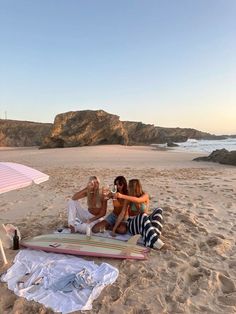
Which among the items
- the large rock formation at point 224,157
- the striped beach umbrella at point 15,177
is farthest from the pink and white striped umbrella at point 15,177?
the large rock formation at point 224,157

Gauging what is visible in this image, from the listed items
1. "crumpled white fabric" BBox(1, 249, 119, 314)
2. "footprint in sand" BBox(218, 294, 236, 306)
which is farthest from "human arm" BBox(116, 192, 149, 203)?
"footprint in sand" BBox(218, 294, 236, 306)

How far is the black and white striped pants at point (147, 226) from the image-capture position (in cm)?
511

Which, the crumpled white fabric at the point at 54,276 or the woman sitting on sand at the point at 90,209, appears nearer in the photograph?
the crumpled white fabric at the point at 54,276

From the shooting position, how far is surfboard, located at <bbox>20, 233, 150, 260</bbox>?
4754 millimetres

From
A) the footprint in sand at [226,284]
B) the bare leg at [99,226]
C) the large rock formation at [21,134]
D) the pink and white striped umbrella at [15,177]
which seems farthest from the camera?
the large rock formation at [21,134]

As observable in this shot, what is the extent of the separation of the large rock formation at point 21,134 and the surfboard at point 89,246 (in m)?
46.6

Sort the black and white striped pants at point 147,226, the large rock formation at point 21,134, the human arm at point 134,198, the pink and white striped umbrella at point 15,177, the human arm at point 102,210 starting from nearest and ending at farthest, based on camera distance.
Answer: the pink and white striped umbrella at point 15,177
the black and white striped pants at point 147,226
the human arm at point 134,198
the human arm at point 102,210
the large rock formation at point 21,134

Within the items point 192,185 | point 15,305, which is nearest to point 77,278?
point 15,305

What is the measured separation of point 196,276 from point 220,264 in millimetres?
537

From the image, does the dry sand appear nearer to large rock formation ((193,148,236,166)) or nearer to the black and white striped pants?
the black and white striped pants

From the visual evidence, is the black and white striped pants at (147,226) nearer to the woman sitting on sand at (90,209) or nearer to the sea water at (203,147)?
the woman sitting on sand at (90,209)

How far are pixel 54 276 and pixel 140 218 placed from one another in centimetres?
169

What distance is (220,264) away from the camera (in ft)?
15.0

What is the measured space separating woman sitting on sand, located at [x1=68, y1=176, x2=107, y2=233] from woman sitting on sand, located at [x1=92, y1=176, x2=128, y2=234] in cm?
12
